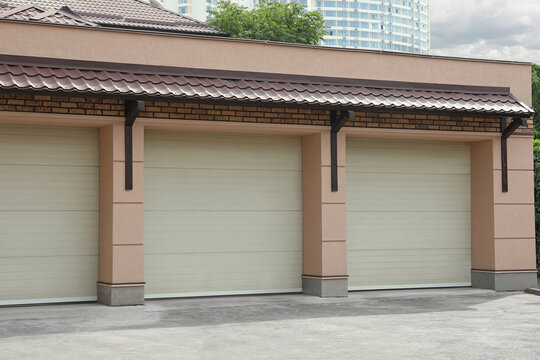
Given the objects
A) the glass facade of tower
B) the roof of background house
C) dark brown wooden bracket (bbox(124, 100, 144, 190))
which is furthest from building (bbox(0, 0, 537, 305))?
the glass facade of tower

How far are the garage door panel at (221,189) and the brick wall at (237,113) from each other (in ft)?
3.83

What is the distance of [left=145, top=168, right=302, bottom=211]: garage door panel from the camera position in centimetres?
1388

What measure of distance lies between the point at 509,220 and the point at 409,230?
1977 mm

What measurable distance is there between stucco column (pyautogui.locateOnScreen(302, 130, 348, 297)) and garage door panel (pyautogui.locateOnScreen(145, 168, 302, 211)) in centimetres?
59

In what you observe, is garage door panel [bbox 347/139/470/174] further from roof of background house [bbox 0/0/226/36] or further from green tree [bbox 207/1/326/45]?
green tree [bbox 207/1/326/45]

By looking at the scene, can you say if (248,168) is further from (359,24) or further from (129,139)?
(359,24)

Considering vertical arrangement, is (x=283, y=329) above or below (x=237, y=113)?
below

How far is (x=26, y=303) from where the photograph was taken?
42.3ft

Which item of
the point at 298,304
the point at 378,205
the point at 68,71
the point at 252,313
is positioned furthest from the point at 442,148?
the point at 68,71

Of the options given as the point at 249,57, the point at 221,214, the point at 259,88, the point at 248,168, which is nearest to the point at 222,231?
the point at 221,214

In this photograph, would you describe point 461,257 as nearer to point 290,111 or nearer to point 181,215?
point 290,111

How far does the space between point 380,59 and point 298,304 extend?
5026 millimetres

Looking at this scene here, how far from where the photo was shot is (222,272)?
1429 centimetres

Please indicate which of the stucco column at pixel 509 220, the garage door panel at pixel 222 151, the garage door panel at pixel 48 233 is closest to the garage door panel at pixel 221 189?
the garage door panel at pixel 222 151
